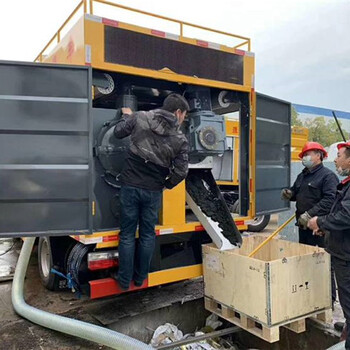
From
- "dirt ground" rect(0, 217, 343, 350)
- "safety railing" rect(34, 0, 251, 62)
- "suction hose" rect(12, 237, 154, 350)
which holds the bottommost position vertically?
"dirt ground" rect(0, 217, 343, 350)

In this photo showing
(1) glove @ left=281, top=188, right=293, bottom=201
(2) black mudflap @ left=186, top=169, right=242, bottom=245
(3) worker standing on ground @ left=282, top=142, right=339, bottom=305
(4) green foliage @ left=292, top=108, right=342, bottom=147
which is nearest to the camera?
(3) worker standing on ground @ left=282, top=142, right=339, bottom=305

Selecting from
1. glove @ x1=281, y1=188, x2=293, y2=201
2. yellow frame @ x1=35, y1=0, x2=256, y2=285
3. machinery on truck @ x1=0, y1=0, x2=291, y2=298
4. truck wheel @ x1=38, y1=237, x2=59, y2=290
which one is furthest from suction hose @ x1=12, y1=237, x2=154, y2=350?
glove @ x1=281, y1=188, x2=293, y2=201

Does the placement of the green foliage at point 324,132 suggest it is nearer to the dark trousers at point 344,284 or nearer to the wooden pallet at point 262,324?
the wooden pallet at point 262,324

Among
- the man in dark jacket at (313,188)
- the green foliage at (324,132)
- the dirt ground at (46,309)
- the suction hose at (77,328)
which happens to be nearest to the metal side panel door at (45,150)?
the suction hose at (77,328)

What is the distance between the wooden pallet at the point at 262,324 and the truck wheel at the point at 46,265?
1994 millimetres

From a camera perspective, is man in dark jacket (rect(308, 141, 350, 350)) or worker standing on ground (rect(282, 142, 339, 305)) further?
worker standing on ground (rect(282, 142, 339, 305))

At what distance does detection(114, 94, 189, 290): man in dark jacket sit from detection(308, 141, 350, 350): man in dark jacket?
136 cm

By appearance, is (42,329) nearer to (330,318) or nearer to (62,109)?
(62,109)

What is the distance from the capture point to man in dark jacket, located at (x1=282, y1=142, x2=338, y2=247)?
12.5 feet

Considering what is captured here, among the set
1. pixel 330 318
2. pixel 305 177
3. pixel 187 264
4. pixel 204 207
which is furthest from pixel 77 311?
pixel 305 177

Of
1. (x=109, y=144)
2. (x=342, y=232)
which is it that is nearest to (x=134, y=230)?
(x=109, y=144)

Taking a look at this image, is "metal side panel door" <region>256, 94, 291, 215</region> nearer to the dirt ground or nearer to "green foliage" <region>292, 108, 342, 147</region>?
the dirt ground

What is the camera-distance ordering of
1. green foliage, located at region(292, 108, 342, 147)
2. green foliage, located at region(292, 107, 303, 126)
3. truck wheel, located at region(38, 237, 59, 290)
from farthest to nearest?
1. green foliage, located at region(292, 108, 342, 147)
2. green foliage, located at region(292, 107, 303, 126)
3. truck wheel, located at region(38, 237, 59, 290)

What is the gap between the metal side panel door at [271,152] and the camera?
4340 millimetres
